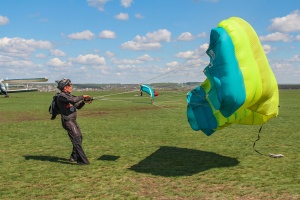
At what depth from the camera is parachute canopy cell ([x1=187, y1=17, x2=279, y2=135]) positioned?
6.37 metres

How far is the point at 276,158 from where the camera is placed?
899cm

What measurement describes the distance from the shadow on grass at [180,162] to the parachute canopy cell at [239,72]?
1733 mm

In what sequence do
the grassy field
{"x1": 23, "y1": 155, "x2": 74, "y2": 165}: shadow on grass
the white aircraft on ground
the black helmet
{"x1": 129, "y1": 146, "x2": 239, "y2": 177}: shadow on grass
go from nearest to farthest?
the grassy field
{"x1": 129, "y1": 146, "x2": 239, "y2": 177}: shadow on grass
the black helmet
{"x1": 23, "y1": 155, "x2": 74, "y2": 165}: shadow on grass
the white aircraft on ground

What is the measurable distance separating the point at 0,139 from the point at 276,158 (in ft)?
33.1

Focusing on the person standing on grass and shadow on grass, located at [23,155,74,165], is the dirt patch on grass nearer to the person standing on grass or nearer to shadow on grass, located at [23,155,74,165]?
shadow on grass, located at [23,155,74,165]

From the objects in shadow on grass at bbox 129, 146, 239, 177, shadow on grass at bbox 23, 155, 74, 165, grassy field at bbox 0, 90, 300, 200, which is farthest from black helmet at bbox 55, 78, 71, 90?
shadow on grass at bbox 129, 146, 239, 177

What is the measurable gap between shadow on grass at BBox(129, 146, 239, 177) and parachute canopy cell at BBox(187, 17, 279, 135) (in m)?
1.73

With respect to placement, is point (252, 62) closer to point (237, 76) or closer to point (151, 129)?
point (237, 76)

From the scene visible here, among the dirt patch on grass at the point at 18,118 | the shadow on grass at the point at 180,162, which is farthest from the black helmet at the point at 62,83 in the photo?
the dirt patch on grass at the point at 18,118

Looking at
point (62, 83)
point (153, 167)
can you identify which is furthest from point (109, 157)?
point (62, 83)

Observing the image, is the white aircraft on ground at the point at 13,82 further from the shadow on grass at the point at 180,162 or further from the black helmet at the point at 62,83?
the shadow on grass at the point at 180,162

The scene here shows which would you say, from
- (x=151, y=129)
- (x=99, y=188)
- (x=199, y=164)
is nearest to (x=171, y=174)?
(x=199, y=164)

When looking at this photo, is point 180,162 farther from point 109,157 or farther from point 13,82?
point 13,82

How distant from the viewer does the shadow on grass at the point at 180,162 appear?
7.85 m
